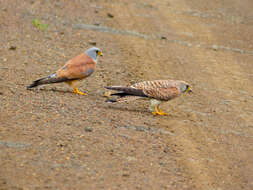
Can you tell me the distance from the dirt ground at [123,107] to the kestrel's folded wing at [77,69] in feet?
1.17

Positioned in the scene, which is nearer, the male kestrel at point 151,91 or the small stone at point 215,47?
the male kestrel at point 151,91

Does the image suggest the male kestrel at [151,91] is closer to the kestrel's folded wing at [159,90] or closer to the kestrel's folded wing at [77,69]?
the kestrel's folded wing at [159,90]

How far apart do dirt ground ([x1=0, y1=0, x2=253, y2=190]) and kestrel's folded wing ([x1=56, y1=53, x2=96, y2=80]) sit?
356mm

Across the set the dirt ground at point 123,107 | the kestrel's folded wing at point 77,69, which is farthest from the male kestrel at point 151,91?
the kestrel's folded wing at point 77,69

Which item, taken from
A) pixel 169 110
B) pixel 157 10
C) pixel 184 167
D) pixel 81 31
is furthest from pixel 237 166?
pixel 157 10

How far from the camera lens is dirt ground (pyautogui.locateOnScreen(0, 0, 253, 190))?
5367mm

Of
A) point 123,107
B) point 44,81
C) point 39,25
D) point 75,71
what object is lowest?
point 39,25

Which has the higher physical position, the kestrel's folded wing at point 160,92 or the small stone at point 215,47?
the kestrel's folded wing at point 160,92

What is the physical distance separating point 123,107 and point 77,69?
0.96 m

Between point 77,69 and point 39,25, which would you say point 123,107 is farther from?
point 39,25

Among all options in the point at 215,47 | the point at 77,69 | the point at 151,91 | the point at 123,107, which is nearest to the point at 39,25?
the point at 77,69

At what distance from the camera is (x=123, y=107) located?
7602 mm

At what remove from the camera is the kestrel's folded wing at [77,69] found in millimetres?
7526

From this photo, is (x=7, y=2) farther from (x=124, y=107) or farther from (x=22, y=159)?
(x=22, y=159)
